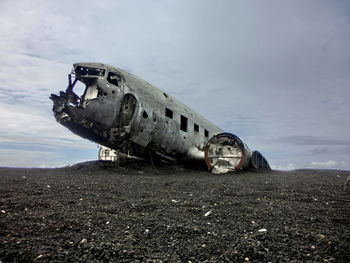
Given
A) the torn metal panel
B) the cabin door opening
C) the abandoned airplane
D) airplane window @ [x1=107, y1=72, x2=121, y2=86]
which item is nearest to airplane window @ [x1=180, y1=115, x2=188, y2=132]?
the abandoned airplane

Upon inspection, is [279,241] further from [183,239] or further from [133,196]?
Answer: [133,196]

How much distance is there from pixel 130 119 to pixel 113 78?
193cm

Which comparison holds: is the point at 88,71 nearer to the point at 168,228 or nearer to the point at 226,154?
the point at 226,154

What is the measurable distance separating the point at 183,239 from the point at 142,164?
9.18m

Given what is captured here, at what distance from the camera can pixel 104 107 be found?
355 inches

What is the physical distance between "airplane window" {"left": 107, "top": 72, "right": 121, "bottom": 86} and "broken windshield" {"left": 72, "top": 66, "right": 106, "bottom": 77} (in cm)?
30

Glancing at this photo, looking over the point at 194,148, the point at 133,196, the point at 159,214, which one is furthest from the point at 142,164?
the point at 159,214

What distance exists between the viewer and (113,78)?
31.8 ft

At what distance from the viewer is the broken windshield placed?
31.1 feet

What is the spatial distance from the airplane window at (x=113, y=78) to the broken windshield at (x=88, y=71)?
11.7 inches

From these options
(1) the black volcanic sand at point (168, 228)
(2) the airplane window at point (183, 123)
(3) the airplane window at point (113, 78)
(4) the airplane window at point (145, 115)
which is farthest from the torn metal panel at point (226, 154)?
(1) the black volcanic sand at point (168, 228)

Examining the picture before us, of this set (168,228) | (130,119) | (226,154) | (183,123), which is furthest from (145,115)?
(168,228)

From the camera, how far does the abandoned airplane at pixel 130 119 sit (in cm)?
903

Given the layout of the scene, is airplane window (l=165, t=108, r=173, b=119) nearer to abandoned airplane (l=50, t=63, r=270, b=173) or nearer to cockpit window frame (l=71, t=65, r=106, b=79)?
abandoned airplane (l=50, t=63, r=270, b=173)
